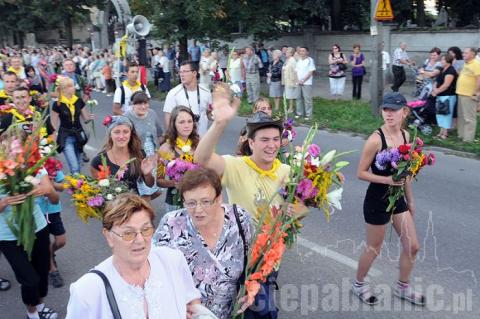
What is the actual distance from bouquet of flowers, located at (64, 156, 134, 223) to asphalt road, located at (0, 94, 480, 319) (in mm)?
1148

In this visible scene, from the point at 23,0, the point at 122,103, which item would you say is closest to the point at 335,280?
the point at 122,103

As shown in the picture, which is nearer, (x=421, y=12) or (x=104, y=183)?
(x=104, y=183)

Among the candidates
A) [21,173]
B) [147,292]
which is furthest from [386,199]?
[21,173]

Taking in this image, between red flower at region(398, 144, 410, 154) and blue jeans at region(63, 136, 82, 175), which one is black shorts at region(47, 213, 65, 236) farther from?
red flower at region(398, 144, 410, 154)

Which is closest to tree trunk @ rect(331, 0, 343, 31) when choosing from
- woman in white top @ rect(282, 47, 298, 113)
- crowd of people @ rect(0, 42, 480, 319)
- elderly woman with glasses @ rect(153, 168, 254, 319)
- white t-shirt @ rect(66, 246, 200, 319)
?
woman in white top @ rect(282, 47, 298, 113)

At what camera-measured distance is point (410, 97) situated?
1733cm

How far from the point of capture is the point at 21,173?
3.99 m

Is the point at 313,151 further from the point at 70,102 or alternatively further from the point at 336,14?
the point at 336,14

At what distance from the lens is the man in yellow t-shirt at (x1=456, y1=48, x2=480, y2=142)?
10688 mm

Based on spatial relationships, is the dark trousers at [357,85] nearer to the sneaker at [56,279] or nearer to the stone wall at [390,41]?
the stone wall at [390,41]

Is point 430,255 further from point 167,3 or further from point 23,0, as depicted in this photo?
point 23,0

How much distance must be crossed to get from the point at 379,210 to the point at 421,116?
7.98 meters

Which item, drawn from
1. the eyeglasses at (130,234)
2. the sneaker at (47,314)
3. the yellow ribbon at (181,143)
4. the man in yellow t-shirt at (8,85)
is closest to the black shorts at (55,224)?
the sneaker at (47,314)

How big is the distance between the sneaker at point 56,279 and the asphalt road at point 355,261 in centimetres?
6
